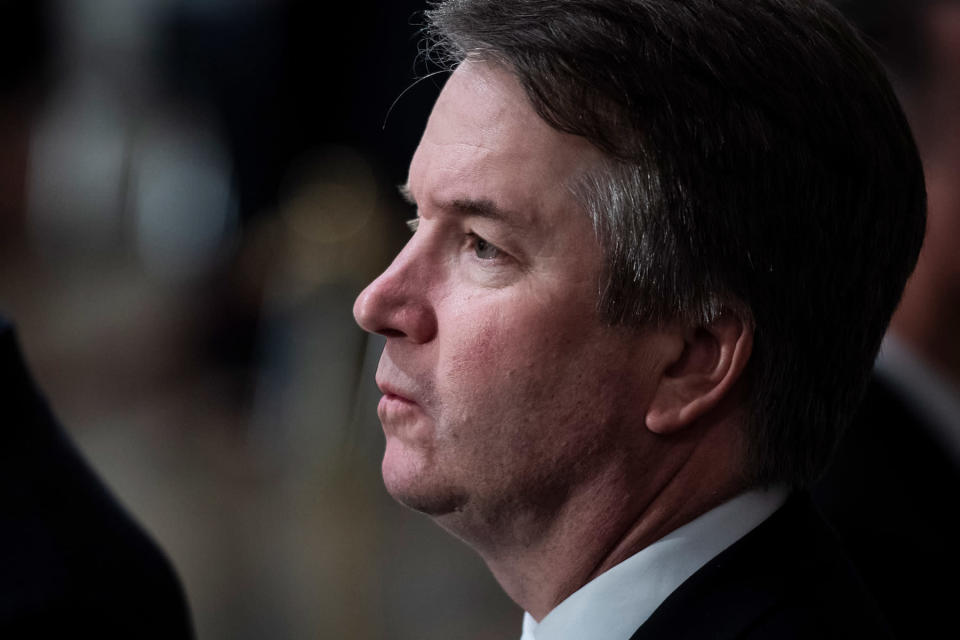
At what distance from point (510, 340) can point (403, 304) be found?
0.43ft

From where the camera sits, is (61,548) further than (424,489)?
Yes

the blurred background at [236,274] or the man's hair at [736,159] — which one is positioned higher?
the man's hair at [736,159]

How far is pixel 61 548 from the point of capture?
5.62 ft

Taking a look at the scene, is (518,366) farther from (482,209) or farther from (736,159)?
(736,159)

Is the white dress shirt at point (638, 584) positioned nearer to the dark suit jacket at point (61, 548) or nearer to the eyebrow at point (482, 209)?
the eyebrow at point (482, 209)

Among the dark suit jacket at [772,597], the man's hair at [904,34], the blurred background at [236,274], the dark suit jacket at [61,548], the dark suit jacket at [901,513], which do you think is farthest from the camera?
the blurred background at [236,274]

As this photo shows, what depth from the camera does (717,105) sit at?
4.09 ft

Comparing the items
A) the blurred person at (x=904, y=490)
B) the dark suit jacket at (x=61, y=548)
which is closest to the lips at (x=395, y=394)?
the dark suit jacket at (x=61, y=548)

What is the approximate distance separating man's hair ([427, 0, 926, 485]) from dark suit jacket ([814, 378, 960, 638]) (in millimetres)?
750

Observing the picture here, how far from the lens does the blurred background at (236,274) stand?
160 inches

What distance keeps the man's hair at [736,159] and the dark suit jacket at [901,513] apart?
29.5 inches

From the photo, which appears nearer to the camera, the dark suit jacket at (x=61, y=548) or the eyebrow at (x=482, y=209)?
the eyebrow at (x=482, y=209)

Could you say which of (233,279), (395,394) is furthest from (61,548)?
(233,279)

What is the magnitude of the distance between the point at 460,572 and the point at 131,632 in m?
2.60
